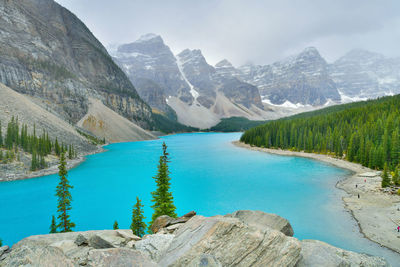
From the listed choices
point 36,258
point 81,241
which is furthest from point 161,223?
point 36,258

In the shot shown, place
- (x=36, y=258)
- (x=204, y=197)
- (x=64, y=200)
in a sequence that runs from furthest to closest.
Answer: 1. (x=204, y=197)
2. (x=64, y=200)
3. (x=36, y=258)

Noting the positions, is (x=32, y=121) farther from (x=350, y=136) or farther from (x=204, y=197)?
(x=350, y=136)

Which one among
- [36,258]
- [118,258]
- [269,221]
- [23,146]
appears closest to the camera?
[36,258]

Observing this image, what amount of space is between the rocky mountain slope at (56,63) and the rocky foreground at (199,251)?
98.1 metres

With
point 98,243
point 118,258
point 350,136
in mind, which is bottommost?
point 98,243

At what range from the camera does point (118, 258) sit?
6.04 metres

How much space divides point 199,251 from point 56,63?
13289cm

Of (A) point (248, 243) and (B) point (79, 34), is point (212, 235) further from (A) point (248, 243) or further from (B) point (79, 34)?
(B) point (79, 34)

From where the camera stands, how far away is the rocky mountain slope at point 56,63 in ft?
301

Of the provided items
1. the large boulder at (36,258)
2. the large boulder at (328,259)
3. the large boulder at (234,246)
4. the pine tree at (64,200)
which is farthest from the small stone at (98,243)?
the pine tree at (64,200)

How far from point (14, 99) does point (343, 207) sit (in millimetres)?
83206

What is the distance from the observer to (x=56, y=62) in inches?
4412

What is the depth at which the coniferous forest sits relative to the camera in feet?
147

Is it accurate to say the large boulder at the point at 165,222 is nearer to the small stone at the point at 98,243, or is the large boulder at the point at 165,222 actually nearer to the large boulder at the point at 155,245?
the large boulder at the point at 155,245
